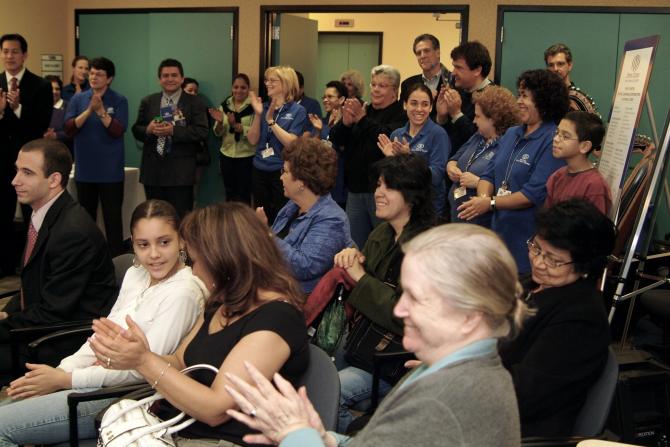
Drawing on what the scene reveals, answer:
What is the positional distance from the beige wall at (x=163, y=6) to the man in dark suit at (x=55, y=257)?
4.13m

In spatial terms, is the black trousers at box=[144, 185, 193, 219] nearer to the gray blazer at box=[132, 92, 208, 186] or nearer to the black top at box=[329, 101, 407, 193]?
the gray blazer at box=[132, 92, 208, 186]

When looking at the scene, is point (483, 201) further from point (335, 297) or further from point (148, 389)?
point (148, 389)

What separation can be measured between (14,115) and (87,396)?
12.9 ft

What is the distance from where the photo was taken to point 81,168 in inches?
233

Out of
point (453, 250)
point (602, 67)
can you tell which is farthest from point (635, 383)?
point (602, 67)

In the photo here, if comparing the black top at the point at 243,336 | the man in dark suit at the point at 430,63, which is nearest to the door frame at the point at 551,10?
the man in dark suit at the point at 430,63

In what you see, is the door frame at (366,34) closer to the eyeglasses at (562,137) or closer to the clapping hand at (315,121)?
the clapping hand at (315,121)

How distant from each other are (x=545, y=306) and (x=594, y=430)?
366 millimetres

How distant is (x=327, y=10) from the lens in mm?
6727

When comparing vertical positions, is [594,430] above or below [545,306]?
below

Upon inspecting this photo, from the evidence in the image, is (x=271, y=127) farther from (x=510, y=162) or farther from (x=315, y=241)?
(x=315, y=241)

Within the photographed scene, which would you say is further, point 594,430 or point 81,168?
point 81,168

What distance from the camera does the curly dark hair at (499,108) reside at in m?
4.07

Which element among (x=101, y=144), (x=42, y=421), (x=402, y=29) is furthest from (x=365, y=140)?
(x=402, y=29)
